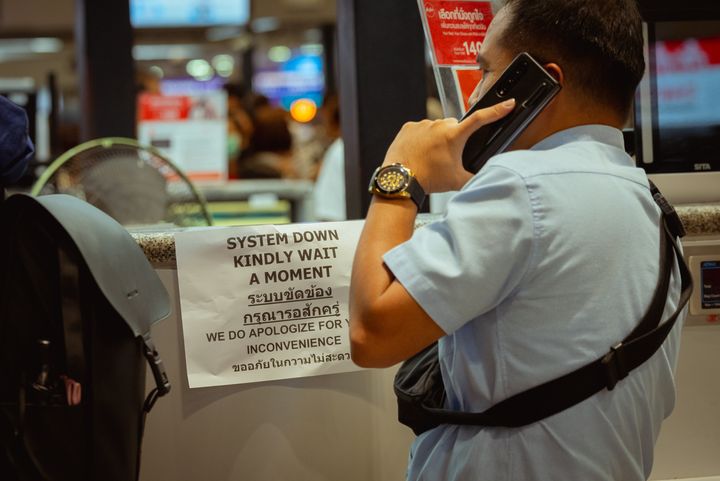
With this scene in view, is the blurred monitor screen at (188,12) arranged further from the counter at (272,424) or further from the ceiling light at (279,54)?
the ceiling light at (279,54)

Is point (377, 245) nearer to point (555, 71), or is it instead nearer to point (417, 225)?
point (555, 71)

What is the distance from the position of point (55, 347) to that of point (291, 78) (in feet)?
53.3

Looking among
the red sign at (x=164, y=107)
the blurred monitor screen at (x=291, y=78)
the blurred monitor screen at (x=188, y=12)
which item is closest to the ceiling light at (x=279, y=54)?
the blurred monitor screen at (x=291, y=78)

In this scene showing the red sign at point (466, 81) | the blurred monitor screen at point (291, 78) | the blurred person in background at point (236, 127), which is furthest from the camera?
the blurred monitor screen at point (291, 78)

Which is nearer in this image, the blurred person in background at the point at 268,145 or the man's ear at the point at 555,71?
the man's ear at the point at 555,71

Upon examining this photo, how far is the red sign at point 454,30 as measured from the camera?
5.72ft

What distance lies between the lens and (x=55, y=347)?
119 centimetres

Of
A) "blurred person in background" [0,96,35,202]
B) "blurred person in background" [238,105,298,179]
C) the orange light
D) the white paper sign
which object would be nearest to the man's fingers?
the white paper sign

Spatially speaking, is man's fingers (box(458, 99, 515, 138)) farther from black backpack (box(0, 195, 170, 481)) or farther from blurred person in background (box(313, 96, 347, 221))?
blurred person in background (box(313, 96, 347, 221))

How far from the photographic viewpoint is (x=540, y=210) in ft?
3.51

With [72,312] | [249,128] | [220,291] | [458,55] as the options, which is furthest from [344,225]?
[249,128]

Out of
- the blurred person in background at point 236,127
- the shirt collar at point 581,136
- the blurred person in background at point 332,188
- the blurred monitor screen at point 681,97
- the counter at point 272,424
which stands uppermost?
the blurred person in background at point 236,127

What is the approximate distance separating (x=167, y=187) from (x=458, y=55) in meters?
1.60

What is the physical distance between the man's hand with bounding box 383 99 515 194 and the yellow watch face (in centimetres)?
3
